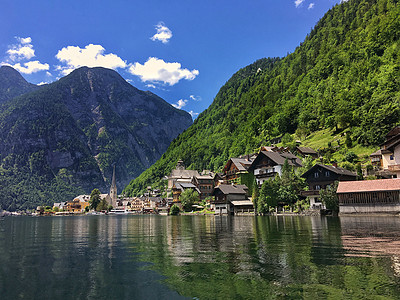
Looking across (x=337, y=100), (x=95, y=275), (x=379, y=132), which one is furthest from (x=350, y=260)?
(x=337, y=100)

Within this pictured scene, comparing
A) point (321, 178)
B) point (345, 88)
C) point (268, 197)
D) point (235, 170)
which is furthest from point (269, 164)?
point (345, 88)

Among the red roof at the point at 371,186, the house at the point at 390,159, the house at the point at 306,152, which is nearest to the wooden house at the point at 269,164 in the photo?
the house at the point at 306,152

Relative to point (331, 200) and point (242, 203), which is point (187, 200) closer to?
point (242, 203)

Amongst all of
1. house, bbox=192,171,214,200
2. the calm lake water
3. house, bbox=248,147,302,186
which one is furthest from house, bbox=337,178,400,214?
house, bbox=192,171,214,200

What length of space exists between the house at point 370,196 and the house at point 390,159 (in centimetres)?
1176

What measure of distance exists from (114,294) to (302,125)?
→ 13232 cm

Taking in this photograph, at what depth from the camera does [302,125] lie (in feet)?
436

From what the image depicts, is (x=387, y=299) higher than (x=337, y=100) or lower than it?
lower

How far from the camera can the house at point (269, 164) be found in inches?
3536

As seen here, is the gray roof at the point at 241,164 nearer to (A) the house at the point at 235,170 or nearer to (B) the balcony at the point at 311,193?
(A) the house at the point at 235,170

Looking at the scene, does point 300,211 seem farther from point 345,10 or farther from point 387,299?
point 345,10

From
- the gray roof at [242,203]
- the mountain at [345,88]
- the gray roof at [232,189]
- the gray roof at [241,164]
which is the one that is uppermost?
the mountain at [345,88]

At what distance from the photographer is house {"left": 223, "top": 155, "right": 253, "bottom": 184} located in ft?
339

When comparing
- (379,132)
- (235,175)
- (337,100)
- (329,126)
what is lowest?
(235,175)
